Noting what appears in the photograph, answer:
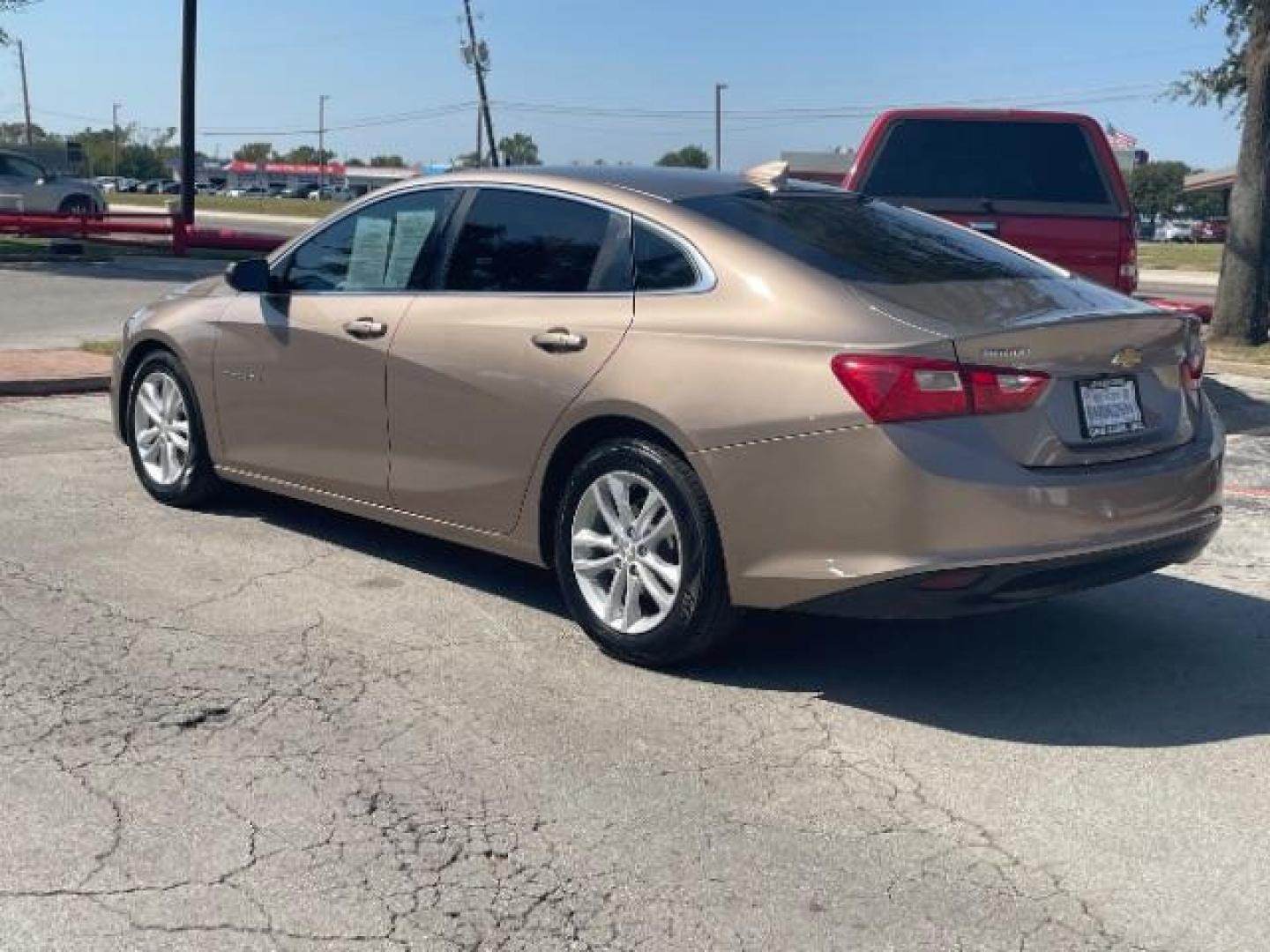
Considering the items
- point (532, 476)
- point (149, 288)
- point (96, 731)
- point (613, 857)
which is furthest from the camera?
point (149, 288)

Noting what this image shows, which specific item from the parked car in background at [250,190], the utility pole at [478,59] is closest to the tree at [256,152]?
the parked car in background at [250,190]

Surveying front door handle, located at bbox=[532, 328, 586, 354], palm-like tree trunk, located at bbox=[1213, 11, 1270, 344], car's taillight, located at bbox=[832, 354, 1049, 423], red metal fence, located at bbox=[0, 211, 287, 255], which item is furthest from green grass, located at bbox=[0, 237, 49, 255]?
car's taillight, located at bbox=[832, 354, 1049, 423]

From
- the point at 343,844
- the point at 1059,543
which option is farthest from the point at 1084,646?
the point at 343,844

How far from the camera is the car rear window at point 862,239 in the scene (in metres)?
5.15

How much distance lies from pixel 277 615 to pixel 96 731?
4.13ft

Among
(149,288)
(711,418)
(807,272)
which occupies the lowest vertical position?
(149,288)

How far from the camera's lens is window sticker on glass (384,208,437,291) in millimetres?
6145

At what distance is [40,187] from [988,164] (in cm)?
2683

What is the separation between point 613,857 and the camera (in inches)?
148

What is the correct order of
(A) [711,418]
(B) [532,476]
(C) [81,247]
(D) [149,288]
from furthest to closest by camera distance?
(C) [81,247]
(D) [149,288]
(B) [532,476]
(A) [711,418]

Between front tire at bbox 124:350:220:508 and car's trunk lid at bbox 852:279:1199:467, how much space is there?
3.59 meters

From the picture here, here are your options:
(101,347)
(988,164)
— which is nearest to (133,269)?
(101,347)

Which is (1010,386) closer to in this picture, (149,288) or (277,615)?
(277,615)

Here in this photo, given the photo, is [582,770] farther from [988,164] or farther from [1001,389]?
[988,164]
